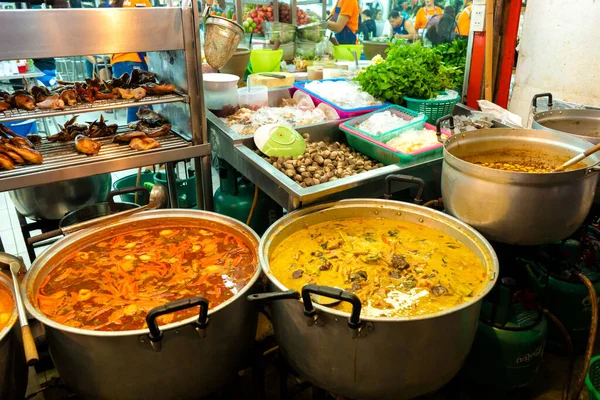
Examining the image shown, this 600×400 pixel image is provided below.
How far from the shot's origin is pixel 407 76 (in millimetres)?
3443

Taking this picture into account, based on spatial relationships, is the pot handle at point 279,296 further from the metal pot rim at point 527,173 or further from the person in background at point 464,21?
the person in background at point 464,21

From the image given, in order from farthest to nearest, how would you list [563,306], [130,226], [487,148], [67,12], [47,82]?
[47,82]
[563,306]
[487,148]
[130,226]
[67,12]

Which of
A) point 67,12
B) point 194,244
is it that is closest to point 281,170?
point 194,244

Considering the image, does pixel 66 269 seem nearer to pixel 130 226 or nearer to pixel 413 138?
pixel 130 226

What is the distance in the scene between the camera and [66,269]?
1947 millimetres

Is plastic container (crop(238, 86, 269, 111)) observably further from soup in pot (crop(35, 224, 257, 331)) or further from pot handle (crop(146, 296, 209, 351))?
pot handle (crop(146, 296, 209, 351))

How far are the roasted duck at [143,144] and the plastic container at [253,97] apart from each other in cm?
104

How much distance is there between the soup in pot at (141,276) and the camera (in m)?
1.70

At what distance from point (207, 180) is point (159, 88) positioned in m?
0.65

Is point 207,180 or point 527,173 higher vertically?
point 527,173

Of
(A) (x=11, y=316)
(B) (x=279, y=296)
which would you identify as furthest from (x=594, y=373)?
(A) (x=11, y=316)

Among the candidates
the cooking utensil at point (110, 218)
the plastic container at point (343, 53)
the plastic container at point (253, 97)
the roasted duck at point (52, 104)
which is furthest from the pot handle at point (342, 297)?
the plastic container at point (343, 53)

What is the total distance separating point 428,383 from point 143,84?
2449 millimetres

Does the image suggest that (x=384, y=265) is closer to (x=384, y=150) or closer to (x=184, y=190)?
(x=384, y=150)
